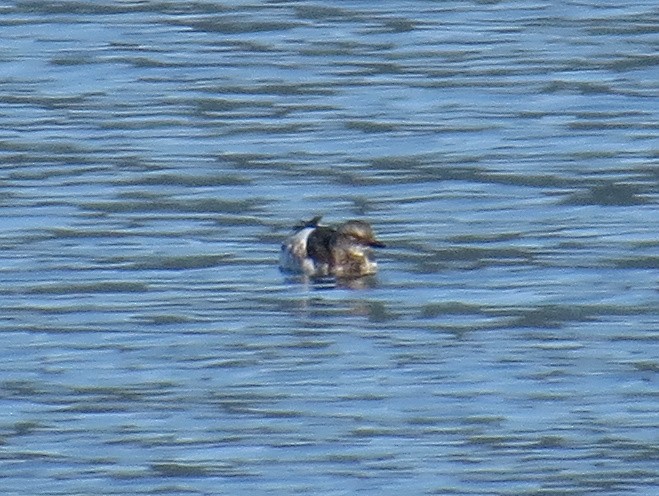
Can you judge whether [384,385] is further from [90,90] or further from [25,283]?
[90,90]

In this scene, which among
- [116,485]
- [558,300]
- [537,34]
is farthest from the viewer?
[537,34]

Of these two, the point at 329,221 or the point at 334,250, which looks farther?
the point at 329,221

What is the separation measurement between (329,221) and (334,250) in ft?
3.71

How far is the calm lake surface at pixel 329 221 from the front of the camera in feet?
35.0

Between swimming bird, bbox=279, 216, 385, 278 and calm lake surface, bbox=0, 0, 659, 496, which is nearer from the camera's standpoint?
calm lake surface, bbox=0, 0, 659, 496

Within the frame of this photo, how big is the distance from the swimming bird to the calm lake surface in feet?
0.57

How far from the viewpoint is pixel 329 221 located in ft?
50.7

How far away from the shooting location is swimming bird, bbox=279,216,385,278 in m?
14.2

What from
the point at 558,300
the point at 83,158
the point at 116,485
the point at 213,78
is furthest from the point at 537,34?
the point at 116,485

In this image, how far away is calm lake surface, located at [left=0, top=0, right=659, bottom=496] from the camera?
10664 millimetres

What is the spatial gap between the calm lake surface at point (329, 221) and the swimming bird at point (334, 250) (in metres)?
0.17

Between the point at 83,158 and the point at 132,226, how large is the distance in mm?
2068

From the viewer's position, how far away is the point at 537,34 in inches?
838

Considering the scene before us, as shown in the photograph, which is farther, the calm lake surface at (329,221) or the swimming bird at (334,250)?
the swimming bird at (334,250)
